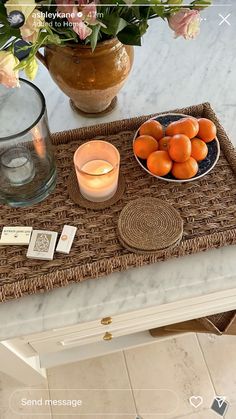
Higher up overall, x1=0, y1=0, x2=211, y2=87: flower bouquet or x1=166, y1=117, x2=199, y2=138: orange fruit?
x1=0, y1=0, x2=211, y2=87: flower bouquet

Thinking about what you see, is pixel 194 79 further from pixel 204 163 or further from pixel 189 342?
pixel 189 342

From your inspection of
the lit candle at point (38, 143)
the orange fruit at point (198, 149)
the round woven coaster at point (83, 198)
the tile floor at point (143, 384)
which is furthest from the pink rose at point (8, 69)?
the tile floor at point (143, 384)

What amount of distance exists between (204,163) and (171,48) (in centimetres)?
41

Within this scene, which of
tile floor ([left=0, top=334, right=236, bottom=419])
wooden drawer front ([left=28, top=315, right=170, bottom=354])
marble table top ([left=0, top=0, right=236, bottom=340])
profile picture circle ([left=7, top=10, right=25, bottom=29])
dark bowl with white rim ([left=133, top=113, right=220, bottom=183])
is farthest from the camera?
tile floor ([left=0, top=334, right=236, bottom=419])

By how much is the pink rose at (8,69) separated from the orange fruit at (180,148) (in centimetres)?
29

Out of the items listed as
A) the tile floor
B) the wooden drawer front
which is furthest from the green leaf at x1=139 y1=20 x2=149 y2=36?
the tile floor

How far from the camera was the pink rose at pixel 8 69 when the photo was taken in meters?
0.58

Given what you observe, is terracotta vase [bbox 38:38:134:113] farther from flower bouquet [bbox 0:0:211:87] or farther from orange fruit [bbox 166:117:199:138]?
orange fruit [bbox 166:117:199:138]

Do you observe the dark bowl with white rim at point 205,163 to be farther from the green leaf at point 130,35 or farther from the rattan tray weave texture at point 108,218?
the green leaf at point 130,35

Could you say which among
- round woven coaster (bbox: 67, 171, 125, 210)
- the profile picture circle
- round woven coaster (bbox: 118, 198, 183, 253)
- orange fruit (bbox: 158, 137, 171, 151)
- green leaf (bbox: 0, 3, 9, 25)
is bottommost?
round woven coaster (bbox: 118, 198, 183, 253)

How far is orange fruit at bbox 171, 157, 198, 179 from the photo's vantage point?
767mm

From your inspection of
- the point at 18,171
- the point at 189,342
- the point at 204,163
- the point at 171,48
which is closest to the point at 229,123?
the point at 204,163

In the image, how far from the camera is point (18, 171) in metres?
0.80

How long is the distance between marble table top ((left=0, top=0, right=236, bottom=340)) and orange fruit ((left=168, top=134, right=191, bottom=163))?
170 mm
